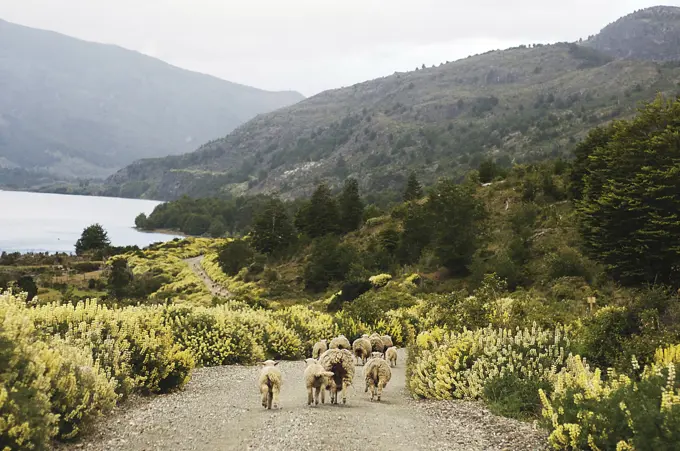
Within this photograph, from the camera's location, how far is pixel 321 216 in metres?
66.9

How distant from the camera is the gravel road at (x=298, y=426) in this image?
321 inches

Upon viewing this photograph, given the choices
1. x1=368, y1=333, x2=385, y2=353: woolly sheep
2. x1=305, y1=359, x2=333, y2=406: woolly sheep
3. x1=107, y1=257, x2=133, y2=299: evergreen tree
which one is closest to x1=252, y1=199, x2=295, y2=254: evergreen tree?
x1=107, y1=257, x2=133, y2=299: evergreen tree

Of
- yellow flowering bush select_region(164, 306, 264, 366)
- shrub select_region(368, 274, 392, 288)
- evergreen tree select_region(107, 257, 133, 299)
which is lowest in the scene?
evergreen tree select_region(107, 257, 133, 299)

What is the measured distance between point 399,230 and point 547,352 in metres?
45.1

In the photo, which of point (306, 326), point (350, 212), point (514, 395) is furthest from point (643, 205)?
point (350, 212)

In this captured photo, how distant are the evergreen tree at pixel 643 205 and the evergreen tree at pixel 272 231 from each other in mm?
45296

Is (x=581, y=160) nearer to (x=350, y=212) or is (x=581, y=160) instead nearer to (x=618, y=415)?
(x=350, y=212)

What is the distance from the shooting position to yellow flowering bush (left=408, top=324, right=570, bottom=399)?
441 inches

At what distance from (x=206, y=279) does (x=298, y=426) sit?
63.3m

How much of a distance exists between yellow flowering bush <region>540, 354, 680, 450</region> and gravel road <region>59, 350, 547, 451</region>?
31.8 inches

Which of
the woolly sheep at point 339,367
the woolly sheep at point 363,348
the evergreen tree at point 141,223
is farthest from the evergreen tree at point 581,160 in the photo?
the evergreen tree at point 141,223

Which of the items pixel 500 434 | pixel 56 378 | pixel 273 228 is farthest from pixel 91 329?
pixel 273 228

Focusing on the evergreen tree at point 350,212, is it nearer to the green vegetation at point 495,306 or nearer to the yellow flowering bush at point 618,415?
the green vegetation at point 495,306

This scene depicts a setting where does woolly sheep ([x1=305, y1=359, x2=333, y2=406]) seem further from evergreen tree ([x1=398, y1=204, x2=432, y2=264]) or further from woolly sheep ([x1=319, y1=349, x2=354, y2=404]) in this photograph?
evergreen tree ([x1=398, y1=204, x2=432, y2=264])
